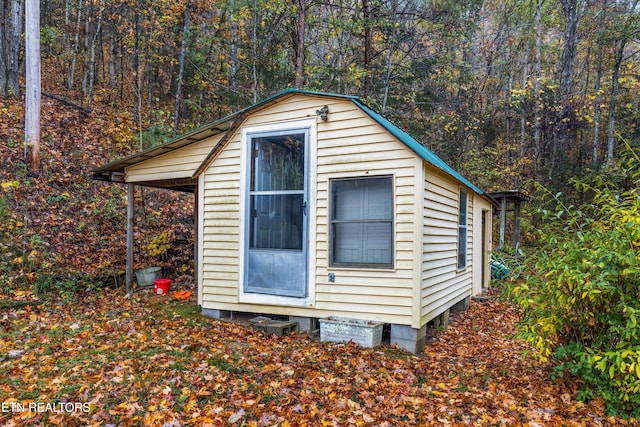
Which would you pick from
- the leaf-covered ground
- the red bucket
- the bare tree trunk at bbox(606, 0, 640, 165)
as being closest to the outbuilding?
the leaf-covered ground

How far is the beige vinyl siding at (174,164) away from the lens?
6.55 metres

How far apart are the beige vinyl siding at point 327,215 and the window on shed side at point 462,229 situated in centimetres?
270

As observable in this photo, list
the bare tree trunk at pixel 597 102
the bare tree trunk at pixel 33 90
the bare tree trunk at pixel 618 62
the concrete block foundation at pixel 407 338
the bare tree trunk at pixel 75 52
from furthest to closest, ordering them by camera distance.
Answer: the bare tree trunk at pixel 597 102, the bare tree trunk at pixel 75 52, the bare tree trunk at pixel 618 62, the bare tree trunk at pixel 33 90, the concrete block foundation at pixel 407 338

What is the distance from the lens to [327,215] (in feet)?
17.5

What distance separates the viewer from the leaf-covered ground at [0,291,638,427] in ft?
10.5

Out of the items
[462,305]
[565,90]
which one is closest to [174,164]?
[462,305]

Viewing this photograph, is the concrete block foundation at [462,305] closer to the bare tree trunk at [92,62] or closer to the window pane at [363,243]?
the window pane at [363,243]

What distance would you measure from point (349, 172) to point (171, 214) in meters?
7.04

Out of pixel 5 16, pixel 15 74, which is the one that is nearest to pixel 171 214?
pixel 15 74

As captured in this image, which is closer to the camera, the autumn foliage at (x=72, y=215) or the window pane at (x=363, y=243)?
the window pane at (x=363, y=243)

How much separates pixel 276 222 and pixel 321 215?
2.63 feet

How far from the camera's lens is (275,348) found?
15.9ft

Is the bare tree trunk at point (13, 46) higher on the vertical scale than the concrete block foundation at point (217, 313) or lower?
higher

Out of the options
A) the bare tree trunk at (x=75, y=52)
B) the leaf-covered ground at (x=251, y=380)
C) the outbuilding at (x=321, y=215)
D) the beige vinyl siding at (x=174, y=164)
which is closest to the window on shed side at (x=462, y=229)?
the outbuilding at (x=321, y=215)
